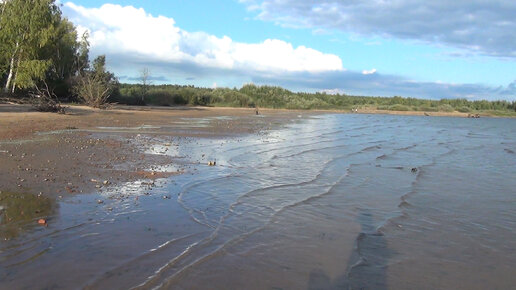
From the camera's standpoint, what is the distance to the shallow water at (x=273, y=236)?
4.58 metres

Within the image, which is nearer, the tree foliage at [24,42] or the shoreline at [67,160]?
the shoreline at [67,160]

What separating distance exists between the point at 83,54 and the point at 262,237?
1672 inches

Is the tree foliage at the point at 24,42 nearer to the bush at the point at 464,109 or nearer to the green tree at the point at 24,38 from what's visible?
the green tree at the point at 24,38

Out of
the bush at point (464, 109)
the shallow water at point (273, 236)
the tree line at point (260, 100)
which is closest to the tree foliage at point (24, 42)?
the tree line at point (260, 100)

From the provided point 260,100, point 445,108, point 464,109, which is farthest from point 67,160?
point 464,109

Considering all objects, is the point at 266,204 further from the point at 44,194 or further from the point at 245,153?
the point at 245,153

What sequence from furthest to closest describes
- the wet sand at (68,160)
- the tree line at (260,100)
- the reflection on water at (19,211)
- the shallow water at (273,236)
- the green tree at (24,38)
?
the tree line at (260,100), the green tree at (24,38), the wet sand at (68,160), the reflection on water at (19,211), the shallow water at (273,236)

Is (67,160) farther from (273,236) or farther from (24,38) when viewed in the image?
(24,38)

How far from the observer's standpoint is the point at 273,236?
6.12 m

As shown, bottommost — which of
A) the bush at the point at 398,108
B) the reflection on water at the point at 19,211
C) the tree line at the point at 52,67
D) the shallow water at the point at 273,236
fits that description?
the shallow water at the point at 273,236

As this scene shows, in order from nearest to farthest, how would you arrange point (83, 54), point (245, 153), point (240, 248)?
point (240, 248) < point (245, 153) < point (83, 54)

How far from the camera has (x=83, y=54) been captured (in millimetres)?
43312

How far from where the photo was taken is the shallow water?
458cm

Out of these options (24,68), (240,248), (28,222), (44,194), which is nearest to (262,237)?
(240,248)
